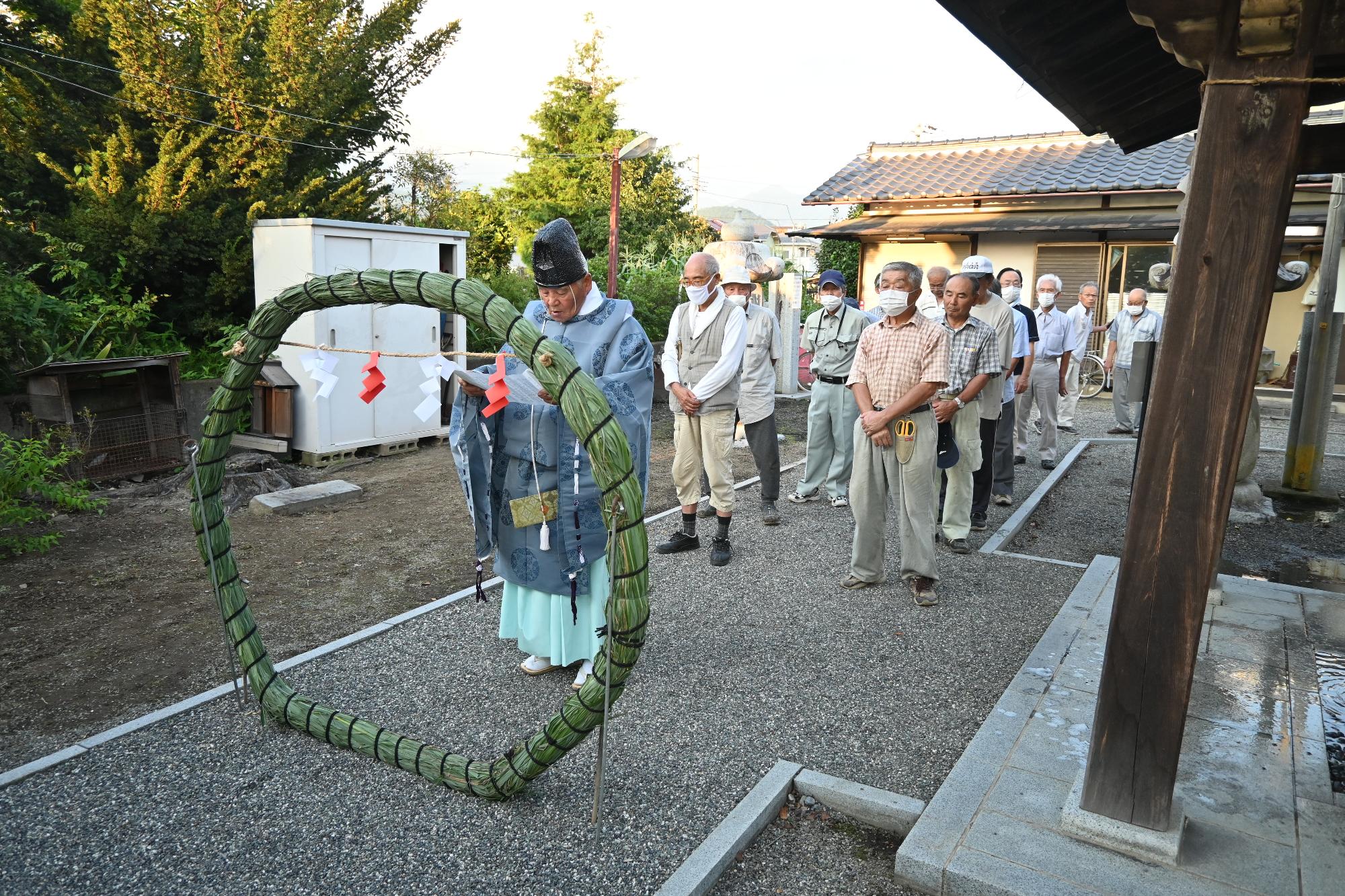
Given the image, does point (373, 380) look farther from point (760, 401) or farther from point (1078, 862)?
point (760, 401)

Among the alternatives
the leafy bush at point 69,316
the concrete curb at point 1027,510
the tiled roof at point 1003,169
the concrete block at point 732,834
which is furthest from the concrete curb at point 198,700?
the tiled roof at point 1003,169

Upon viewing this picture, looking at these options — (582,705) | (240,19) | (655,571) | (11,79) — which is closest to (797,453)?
(655,571)

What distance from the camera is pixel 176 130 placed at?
9.98 meters

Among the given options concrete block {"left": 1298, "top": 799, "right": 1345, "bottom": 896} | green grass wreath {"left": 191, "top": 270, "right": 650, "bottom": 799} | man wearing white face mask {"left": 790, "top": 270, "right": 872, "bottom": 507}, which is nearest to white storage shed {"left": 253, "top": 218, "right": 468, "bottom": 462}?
man wearing white face mask {"left": 790, "top": 270, "right": 872, "bottom": 507}

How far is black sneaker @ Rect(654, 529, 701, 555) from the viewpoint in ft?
20.5

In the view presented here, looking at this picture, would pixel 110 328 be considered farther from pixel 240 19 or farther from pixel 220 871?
pixel 220 871

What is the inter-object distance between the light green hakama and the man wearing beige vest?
6.75 ft

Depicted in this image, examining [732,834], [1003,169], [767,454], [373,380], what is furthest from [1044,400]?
[1003,169]

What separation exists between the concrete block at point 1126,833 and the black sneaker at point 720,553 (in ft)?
10.8

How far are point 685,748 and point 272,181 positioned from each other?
9883 mm

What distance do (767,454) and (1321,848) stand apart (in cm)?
472

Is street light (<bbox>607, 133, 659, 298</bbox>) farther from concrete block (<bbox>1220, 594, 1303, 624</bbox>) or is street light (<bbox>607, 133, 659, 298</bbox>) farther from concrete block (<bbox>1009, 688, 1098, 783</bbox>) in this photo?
concrete block (<bbox>1009, 688, 1098, 783</bbox>)

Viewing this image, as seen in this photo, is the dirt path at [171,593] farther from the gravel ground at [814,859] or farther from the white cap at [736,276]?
the gravel ground at [814,859]

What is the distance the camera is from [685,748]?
141 inches
